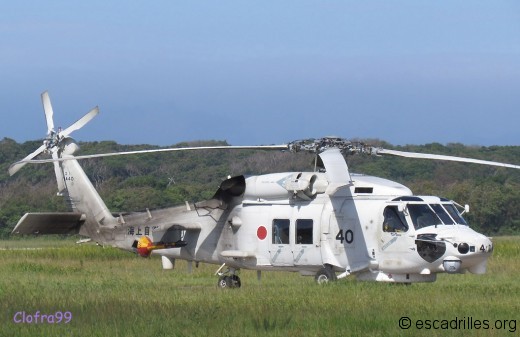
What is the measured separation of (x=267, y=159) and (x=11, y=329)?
68112 millimetres

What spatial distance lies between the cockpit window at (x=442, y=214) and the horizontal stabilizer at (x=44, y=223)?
893 centimetres

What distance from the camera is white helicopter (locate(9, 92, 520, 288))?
821 inches

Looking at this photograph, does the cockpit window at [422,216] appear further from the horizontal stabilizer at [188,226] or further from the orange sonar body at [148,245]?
the orange sonar body at [148,245]

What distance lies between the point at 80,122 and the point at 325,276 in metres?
7.42

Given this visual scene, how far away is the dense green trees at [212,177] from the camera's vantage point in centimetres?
6278

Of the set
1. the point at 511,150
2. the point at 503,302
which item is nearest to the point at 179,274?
the point at 503,302

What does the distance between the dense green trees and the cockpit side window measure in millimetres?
29635

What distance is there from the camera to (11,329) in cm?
1448

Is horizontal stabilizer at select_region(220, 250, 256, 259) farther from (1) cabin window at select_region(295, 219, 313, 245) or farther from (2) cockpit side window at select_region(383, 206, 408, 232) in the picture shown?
(2) cockpit side window at select_region(383, 206, 408, 232)

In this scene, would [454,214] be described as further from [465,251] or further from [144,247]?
[144,247]

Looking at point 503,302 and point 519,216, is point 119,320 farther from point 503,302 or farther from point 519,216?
point 519,216

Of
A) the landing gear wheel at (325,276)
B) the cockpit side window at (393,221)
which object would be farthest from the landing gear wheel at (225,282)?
the cockpit side window at (393,221)

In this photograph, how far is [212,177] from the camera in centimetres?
8225

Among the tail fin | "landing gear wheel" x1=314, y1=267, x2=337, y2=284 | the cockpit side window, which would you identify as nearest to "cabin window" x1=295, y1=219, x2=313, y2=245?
"landing gear wheel" x1=314, y1=267, x2=337, y2=284
